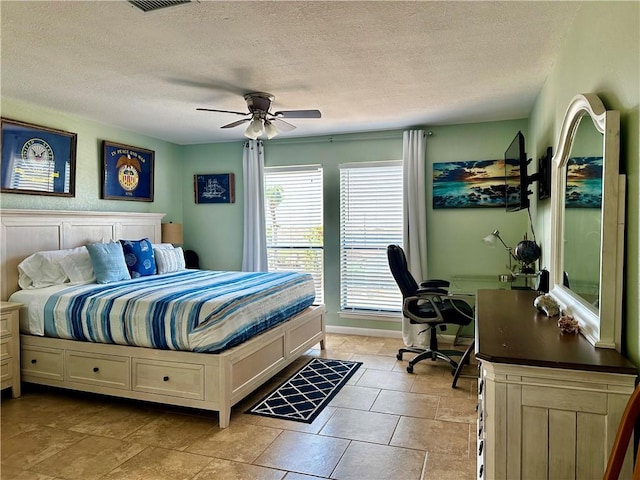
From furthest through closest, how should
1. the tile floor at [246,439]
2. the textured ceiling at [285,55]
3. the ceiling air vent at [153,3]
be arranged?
the tile floor at [246,439] → the textured ceiling at [285,55] → the ceiling air vent at [153,3]

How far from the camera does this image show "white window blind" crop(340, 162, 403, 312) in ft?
17.1

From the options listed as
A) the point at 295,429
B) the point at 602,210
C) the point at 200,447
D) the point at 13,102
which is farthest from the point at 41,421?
the point at 602,210

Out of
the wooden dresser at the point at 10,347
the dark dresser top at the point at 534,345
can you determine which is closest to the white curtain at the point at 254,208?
the wooden dresser at the point at 10,347

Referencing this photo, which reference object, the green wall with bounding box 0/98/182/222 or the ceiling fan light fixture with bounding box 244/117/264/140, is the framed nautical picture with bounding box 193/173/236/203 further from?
the ceiling fan light fixture with bounding box 244/117/264/140

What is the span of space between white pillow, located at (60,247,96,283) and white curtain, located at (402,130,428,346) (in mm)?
3251

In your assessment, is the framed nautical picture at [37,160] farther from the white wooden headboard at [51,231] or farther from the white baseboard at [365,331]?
the white baseboard at [365,331]

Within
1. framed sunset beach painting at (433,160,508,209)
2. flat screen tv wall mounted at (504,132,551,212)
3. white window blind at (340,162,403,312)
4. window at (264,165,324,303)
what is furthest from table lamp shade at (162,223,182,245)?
flat screen tv wall mounted at (504,132,551,212)

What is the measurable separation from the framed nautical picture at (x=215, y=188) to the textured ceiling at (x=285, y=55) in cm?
152

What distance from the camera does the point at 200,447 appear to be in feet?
8.78

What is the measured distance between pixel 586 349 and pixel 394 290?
3.59 m

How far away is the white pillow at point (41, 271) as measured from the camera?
12.3ft

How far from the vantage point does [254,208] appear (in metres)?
5.61

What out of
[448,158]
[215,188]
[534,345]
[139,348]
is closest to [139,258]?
[139,348]

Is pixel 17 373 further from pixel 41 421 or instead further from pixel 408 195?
pixel 408 195
